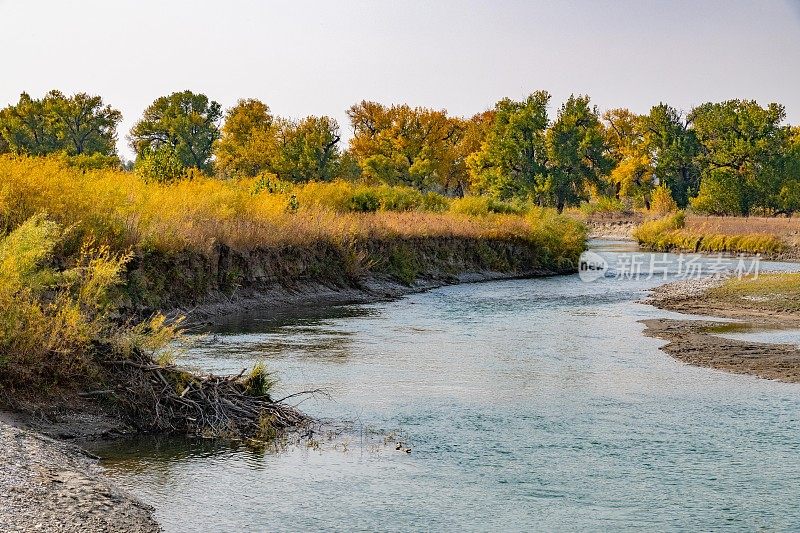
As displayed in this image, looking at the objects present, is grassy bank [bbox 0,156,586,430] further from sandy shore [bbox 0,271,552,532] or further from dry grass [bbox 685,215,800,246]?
dry grass [bbox 685,215,800,246]

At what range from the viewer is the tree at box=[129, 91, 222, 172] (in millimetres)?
93875

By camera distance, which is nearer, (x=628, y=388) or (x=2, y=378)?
(x=2, y=378)

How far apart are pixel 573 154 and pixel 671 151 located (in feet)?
44.6

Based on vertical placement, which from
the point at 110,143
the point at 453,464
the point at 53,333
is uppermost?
the point at 110,143

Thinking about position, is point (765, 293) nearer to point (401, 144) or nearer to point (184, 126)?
point (401, 144)

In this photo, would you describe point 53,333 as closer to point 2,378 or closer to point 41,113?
point 2,378

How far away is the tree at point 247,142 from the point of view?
7962 centimetres

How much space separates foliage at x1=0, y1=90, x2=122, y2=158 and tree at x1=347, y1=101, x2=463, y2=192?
73.3 feet

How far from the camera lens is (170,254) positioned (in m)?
25.3

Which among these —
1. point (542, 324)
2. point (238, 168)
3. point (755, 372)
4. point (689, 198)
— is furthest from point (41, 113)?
point (755, 372)

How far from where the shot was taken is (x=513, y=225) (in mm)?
47500

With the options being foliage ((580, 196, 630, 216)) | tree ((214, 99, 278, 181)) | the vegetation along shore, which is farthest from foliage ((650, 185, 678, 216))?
tree ((214, 99, 278, 181))

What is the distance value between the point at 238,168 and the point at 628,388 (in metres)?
69.1

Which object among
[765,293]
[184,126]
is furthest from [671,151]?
[765,293]
